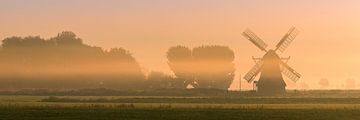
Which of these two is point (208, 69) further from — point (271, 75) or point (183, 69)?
point (271, 75)

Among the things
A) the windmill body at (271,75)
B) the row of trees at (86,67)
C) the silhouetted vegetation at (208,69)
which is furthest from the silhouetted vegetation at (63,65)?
the windmill body at (271,75)

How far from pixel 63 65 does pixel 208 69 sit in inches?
1427

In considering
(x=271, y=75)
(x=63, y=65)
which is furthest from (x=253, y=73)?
(x=63, y=65)

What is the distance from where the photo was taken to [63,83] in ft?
557

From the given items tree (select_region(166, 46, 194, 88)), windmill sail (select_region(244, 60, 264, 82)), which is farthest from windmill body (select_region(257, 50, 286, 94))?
tree (select_region(166, 46, 194, 88))

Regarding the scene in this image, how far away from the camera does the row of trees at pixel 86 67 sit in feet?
559

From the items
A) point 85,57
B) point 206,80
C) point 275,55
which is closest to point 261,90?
point 275,55

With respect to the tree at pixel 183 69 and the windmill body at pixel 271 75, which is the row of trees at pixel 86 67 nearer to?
the tree at pixel 183 69

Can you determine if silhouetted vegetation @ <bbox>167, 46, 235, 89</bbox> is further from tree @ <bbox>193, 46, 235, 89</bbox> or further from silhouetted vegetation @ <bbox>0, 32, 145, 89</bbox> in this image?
Result: silhouetted vegetation @ <bbox>0, 32, 145, 89</bbox>

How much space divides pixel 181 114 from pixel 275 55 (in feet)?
231

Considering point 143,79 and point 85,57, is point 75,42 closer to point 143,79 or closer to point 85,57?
point 85,57

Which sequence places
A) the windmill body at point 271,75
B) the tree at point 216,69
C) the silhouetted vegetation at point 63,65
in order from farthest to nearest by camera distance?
the tree at point 216,69, the silhouetted vegetation at point 63,65, the windmill body at point 271,75

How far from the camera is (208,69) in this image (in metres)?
190

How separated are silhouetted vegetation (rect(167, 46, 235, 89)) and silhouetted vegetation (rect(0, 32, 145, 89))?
34.5 feet
